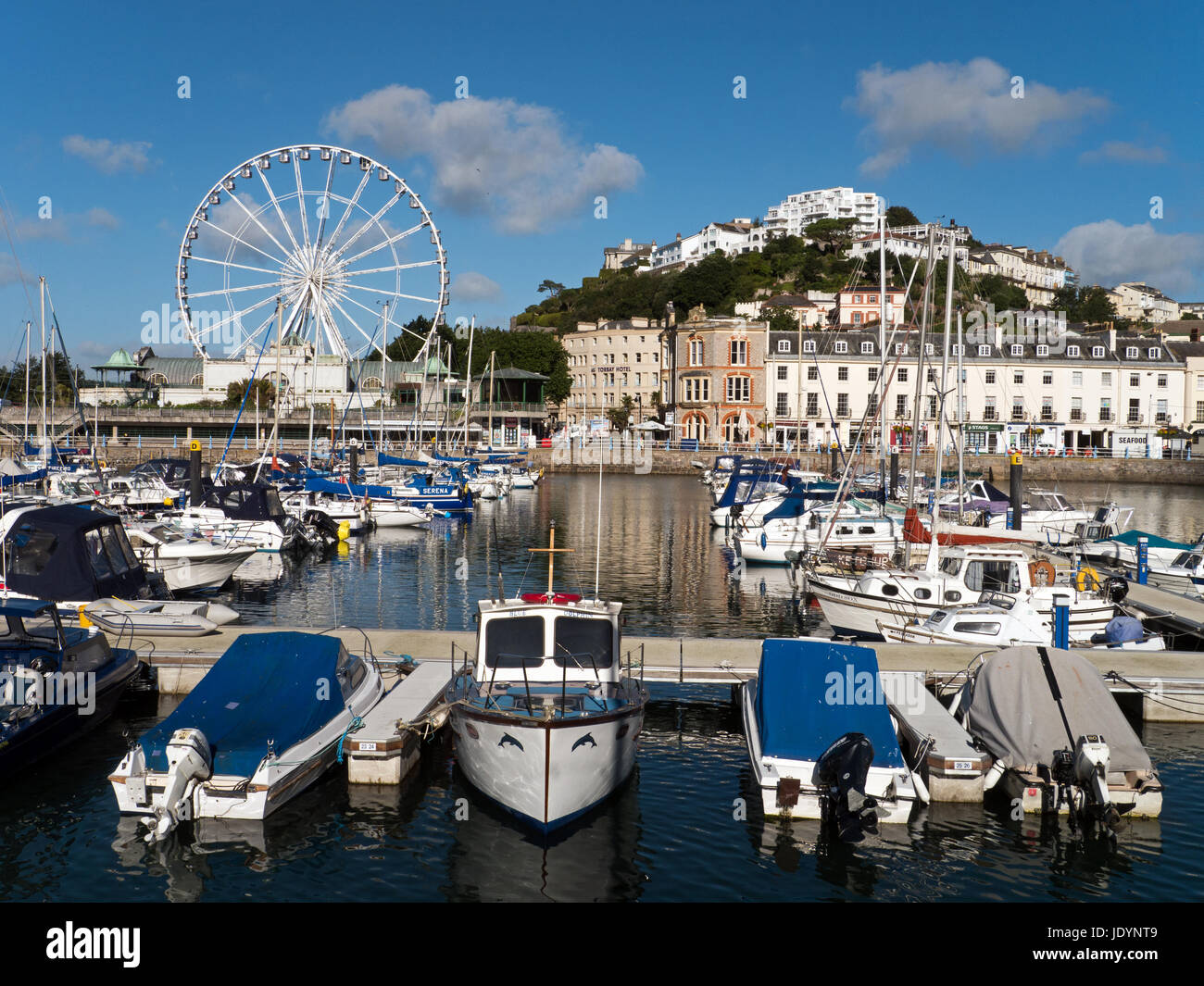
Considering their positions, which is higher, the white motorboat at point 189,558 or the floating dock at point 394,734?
the white motorboat at point 189,558

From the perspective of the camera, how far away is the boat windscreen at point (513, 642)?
1680 cm

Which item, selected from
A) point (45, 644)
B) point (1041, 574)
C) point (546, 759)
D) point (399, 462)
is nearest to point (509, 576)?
point (1041, 574)

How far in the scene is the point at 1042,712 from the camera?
16.5 m

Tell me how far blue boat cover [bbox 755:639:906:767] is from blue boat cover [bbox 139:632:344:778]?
7186 mm

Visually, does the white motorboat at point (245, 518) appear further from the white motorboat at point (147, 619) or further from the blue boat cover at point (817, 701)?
the blue boat cover at point (817, 701)

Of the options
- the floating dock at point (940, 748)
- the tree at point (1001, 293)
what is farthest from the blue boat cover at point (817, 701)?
the tree at point (1001, 293)

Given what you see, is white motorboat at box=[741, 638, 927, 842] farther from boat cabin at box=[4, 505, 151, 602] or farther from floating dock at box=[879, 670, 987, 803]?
boat cabin at box=[4, 505, 151, 602]

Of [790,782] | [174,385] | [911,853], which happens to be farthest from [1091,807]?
[174,385]

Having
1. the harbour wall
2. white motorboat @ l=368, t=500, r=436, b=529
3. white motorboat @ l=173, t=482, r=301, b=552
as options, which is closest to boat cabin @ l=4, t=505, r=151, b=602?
white motorboat @ l=173, t=482, r=301, b=552

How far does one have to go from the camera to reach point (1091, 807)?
15.6 m

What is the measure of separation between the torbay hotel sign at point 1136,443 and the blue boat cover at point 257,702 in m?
96.7

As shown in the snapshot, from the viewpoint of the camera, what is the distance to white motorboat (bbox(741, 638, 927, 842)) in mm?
15141

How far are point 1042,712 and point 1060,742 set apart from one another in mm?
503

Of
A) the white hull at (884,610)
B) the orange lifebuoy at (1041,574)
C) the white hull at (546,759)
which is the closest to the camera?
the white hull at (546,759)
